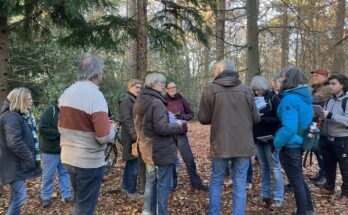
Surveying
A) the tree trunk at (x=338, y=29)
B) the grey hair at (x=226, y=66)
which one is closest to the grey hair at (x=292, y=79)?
the grey hair at (x=226, y=66)

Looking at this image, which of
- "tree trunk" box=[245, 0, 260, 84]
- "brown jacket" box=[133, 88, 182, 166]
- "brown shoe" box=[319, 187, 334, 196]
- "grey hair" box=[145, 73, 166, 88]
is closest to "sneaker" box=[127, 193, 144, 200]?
"brown jacket" box=[133, 88, 182, 166]

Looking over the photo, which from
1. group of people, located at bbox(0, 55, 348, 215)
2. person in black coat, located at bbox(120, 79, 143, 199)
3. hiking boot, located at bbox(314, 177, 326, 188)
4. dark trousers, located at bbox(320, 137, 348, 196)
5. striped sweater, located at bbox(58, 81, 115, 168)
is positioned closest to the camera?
striped sweater, located at bbox(58, 81, 115, 168)

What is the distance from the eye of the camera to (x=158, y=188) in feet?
15.8

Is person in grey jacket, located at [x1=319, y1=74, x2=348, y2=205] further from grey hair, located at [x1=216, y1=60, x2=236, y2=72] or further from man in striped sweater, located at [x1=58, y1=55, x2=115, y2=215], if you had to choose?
man in striped sweater, located at [x1=58, y1=55, x2=115, y2=215]

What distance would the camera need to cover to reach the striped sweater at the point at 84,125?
3.70 metres

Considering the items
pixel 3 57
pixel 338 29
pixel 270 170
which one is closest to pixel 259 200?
pixel 270 170

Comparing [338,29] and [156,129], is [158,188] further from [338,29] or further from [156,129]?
[338,29]

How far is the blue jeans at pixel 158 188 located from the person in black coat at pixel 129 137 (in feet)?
3.22

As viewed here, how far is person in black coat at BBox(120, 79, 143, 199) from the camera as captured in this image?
5.91 metres

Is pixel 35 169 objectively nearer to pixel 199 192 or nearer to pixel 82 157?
pixel 82 157

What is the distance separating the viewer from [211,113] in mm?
4676

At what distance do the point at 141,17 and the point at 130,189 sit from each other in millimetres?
2817

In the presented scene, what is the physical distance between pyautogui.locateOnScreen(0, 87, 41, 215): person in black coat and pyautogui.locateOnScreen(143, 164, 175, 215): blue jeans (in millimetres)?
1541

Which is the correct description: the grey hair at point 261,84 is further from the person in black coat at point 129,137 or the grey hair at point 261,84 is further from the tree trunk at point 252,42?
the tree trunk at point 252,42
